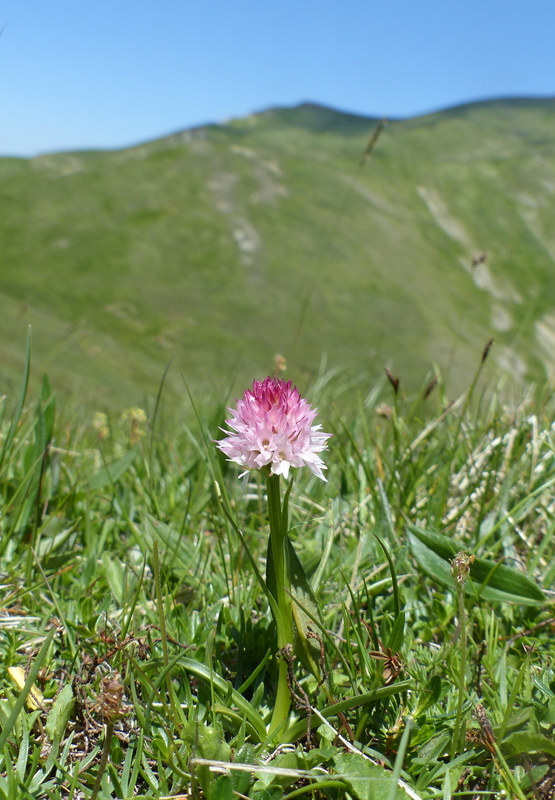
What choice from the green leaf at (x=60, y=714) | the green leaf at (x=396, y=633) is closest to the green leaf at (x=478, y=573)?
the green leaf at (x=396, y=633)

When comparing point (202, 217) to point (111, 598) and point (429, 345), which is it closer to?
point (429, 345)

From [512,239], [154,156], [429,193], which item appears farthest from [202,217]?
[512,239]

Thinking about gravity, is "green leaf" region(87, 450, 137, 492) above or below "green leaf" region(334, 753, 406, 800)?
below

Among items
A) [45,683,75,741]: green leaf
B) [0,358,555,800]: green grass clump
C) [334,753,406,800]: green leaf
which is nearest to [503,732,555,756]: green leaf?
[0,358,555,800]: green grass clump

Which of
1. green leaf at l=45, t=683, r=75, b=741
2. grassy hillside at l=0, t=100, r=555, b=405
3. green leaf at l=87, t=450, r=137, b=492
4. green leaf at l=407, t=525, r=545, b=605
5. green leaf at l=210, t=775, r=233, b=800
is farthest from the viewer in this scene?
grassy hillside at l=0, t=100, r=555, b=405

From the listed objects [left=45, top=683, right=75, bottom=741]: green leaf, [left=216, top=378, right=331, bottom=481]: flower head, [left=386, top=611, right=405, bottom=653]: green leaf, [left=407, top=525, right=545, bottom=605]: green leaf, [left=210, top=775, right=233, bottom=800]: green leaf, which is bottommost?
[left=45, top=683, right=75, bottom=741]: green leaf

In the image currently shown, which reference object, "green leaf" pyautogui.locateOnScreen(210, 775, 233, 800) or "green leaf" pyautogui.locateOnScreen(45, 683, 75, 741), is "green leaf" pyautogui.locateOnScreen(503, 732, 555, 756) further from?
"green leaf" pyautogui.locateOnScreen(45, 683, 75, 741)

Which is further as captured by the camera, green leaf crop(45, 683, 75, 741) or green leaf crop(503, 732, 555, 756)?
green leaf crop(45, 683, 75, 741)

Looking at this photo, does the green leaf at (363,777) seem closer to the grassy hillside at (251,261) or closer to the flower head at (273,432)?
the flower head at (273,432)
